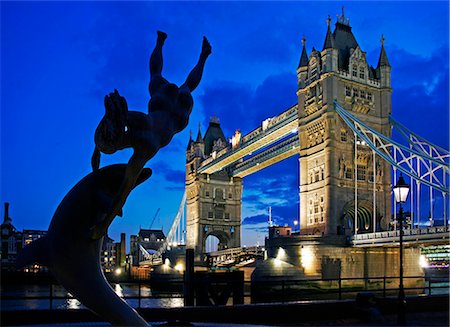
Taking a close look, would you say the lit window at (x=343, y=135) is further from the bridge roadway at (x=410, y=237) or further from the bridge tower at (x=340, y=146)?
the bridge roadway at (x=410, y=237)

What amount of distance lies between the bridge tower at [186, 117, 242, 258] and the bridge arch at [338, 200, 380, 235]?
29258mm

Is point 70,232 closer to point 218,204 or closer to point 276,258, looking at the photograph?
point 276,258

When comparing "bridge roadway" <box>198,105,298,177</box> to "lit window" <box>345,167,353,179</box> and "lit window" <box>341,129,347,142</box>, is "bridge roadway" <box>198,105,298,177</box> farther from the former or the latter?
"lit window" <box>345,167,353,179</box>

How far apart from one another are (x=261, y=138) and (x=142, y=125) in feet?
162

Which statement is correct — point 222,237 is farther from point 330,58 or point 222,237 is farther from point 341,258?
point 341,258

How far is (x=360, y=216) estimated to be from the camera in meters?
44.9

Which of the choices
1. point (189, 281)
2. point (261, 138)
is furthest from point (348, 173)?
point (189, 281)

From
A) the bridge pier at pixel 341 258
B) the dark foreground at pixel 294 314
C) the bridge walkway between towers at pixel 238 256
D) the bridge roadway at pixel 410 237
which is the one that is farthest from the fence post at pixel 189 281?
the bridge walkway between towers at pixel 238 256

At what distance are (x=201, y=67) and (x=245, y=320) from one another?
536 centimetres

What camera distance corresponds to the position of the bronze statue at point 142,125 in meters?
5.26

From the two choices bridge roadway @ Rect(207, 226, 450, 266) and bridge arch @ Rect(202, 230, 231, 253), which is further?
bridge arch @ Rect(202, 230, 231, 253)

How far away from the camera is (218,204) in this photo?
7206 cm

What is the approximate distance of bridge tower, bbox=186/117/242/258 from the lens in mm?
71500

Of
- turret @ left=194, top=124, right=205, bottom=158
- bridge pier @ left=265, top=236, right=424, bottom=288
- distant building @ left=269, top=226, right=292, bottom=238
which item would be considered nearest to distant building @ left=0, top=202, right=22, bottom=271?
turret @ left=194, top=124, right=205, bottom=158
